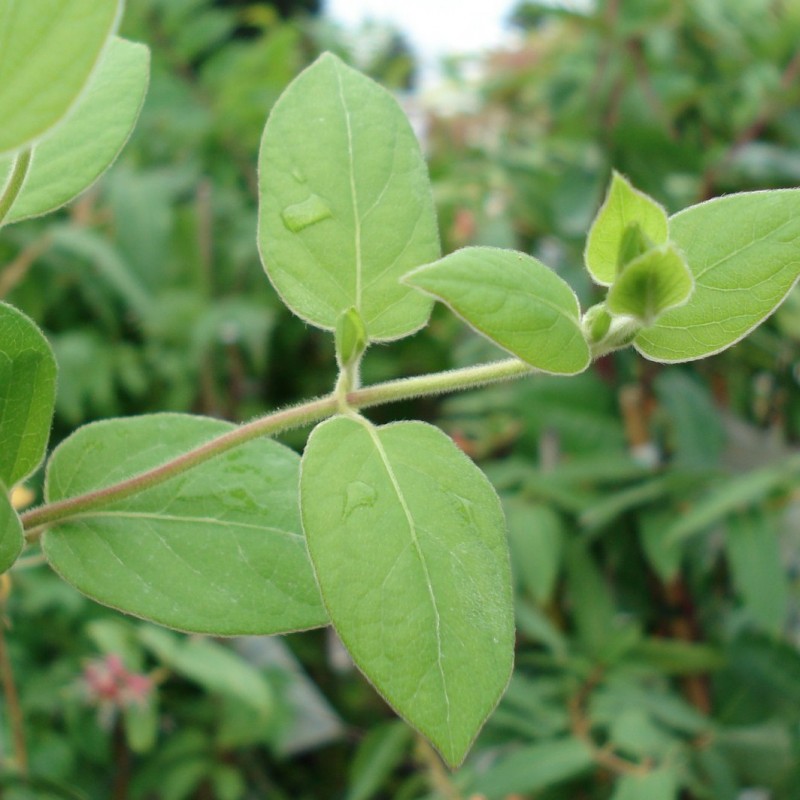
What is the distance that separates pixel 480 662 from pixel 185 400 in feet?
2.83

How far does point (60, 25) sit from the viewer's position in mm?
173

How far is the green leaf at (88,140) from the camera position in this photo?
0.28 metres

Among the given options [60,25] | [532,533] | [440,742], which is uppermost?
[60,25]

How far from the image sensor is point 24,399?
0.26 meters

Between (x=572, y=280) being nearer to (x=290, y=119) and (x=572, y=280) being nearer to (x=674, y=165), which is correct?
(x=674, y=165)

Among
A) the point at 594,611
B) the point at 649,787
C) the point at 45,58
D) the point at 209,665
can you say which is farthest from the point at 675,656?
the point at 45,58

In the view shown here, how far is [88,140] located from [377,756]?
0.66 m

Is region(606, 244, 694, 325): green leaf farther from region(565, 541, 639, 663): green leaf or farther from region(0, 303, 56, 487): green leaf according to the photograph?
region(565, 541, 639, 663): green leaf

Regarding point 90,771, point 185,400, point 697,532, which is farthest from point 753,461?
point 90,771

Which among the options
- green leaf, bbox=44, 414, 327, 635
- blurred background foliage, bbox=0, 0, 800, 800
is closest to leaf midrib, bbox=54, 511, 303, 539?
green leaf, bbox=44, 414, 327, 635

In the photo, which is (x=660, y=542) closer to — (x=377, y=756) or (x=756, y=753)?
(x=756, y=753)

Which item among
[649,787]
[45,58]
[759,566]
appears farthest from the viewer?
[759,566]

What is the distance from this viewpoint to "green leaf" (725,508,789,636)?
30.1 inches

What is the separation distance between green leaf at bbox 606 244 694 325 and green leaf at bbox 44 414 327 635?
0.11m
